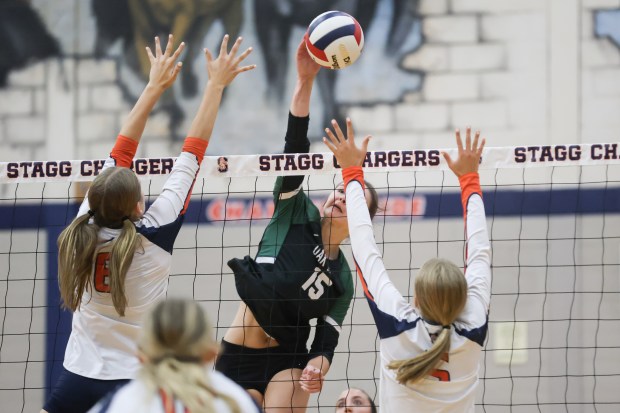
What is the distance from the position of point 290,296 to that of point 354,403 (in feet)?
2.19

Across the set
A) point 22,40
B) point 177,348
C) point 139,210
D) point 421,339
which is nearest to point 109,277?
point 139,210

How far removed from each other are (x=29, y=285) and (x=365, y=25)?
4597 millimetres

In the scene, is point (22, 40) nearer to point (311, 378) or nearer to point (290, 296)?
point (290, 296)

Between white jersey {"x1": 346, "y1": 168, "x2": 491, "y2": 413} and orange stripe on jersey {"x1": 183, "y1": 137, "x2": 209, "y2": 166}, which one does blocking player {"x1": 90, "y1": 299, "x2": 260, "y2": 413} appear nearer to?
white jersey {"x1": 346, "y1": 168, "x2": 491, "y2": 413}

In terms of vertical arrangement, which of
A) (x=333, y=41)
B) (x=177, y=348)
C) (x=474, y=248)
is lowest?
(x=177, y=348)

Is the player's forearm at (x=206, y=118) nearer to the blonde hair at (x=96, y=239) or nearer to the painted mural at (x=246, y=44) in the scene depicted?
the blonde hair at (x=96, y=239)

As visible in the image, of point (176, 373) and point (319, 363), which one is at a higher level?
point (176, 373)

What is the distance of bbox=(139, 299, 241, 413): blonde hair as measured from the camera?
192 centimetres

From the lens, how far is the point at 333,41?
4223 mm

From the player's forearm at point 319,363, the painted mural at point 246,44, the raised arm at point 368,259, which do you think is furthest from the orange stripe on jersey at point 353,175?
the painted mural at point 246,44

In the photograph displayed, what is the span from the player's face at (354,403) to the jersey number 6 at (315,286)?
1.85 feet

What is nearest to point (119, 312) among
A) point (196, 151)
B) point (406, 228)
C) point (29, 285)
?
point (196, 151)

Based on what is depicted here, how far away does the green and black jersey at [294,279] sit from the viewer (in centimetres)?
440

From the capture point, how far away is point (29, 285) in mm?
9336
